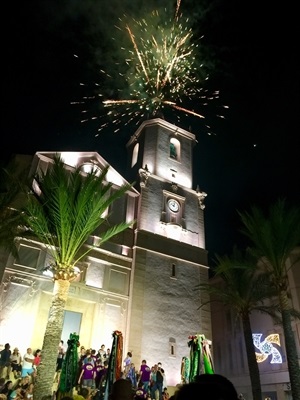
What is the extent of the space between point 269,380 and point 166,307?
51.3ft

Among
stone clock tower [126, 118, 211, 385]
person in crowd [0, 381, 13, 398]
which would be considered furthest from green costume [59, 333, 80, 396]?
stone clock tower [126, 118, 211, 385]

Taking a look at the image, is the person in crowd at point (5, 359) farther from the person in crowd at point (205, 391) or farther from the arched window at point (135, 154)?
the arched window at point (135, 154)

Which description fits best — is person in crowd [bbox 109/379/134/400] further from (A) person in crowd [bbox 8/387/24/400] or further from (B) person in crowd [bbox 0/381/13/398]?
(B) person in crowd [bbox 0/381/13/398]

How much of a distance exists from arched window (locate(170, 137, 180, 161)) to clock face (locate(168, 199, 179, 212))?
5348 mm

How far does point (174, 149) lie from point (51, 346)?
24.9 metres

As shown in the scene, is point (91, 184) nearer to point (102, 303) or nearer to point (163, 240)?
point (102, 303)

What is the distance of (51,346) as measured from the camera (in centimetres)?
1401

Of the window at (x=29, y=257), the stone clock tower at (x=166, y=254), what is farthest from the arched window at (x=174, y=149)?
the window at (x=29, y=257)

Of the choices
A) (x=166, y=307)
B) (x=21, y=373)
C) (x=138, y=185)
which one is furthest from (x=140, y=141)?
(x=21, y=373)

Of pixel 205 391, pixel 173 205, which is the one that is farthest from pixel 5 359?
pixel 173 205

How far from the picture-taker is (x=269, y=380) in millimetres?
33500

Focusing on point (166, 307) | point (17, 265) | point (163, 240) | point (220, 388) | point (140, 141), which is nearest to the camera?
point (220, 388)

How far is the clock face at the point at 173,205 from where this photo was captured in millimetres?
30703

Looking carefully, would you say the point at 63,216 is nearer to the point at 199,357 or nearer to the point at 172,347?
the point at 199,357
